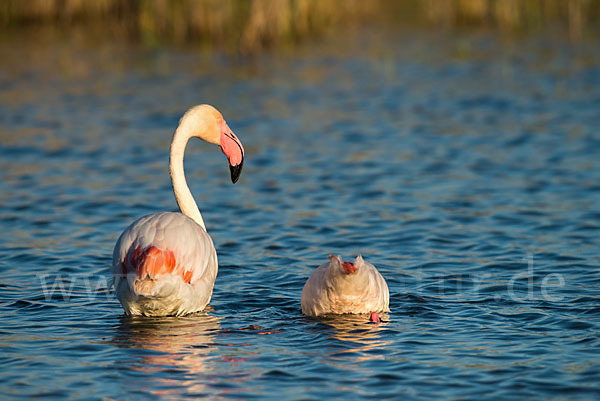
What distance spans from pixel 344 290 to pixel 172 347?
120 centimetres

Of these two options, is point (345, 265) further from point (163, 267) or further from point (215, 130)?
point (215, 130)

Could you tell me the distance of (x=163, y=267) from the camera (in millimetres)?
6121

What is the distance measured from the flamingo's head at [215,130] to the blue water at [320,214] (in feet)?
3.13

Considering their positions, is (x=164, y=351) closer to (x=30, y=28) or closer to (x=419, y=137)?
(x=419, y=137)

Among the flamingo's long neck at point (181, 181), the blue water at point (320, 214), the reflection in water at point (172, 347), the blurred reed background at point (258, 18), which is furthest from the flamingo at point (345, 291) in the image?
the blurred reed background at point (258, 18)

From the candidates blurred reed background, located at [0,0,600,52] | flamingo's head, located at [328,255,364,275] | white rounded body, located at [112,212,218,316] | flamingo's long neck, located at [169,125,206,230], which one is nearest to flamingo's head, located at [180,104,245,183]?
flamingo's long neck, located at [169,125,206,230]

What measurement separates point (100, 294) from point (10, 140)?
6.18m

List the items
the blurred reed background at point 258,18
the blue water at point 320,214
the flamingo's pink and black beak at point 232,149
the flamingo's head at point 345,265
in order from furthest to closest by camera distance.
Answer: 1. the blurred reed background at point 258,18
2. the flamingo's pink and black beak at point 232,149
3. the flamingo's head at point 345,265
4. the blue water at point 320,214

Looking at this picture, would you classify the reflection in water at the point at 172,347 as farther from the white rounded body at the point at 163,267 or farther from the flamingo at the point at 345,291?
the flamingo at the point at 345,291

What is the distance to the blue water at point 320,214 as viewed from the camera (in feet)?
18.2

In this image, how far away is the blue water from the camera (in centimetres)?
554

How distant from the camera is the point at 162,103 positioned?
15.0 meters

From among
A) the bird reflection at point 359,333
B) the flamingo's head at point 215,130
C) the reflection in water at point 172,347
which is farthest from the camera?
the flamingo's head at point 215,130

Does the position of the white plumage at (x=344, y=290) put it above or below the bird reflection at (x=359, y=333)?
above
